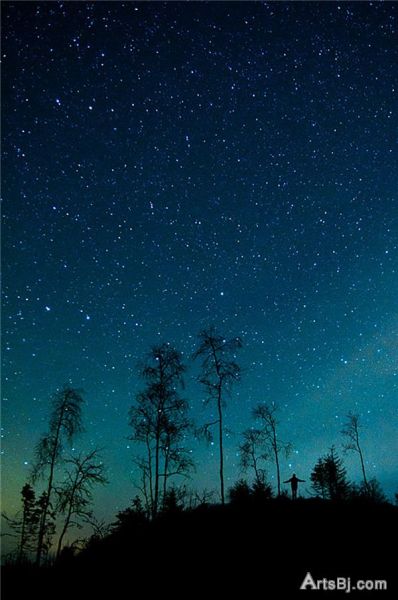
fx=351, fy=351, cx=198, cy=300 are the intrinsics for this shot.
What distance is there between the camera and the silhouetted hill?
29.1ft

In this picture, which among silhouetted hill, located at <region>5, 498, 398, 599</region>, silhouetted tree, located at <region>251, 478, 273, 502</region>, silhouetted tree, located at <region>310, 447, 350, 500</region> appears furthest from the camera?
silhouetted tree, located at <region>310, 447, 350, 500</region>

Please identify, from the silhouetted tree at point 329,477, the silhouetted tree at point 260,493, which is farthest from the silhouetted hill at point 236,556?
the silhouetted tree at point 329,477

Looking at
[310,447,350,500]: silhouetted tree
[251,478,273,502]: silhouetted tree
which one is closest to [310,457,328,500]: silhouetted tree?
[310,447,350,500]: silhouetted tree

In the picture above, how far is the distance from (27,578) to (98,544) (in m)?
5.87

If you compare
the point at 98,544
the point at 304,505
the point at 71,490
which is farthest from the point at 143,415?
the point at 304,505

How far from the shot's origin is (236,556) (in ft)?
34.1

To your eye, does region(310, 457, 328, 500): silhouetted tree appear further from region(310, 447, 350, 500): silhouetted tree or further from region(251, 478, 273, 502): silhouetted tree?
region(251, 478, 273, 502): silhouetted tree

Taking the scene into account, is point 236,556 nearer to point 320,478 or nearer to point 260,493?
point 260,493

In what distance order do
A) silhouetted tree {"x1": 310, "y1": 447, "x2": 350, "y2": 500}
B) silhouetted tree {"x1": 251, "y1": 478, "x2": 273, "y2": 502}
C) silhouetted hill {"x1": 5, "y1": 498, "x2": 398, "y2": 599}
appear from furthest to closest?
silhouetted tree {"x1": 310, "y1": 447, "x2": 350, "y2": 500} < silhouetted tree {"x1": 251, "y1": 478, "x2": 273, "y2": 502} < silhouetted hill {"x1": 5, "y1": 498, "x2": 398, "y2": 599}

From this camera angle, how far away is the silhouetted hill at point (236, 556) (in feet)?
29.1

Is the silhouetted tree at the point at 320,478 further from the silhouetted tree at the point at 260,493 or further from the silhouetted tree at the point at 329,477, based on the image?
the silhouetted tree at the point at 260,493

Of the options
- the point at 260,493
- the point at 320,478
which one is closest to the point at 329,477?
the point at 320,478

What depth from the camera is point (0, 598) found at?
8.23 m

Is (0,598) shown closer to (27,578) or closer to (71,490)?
(27,578)
